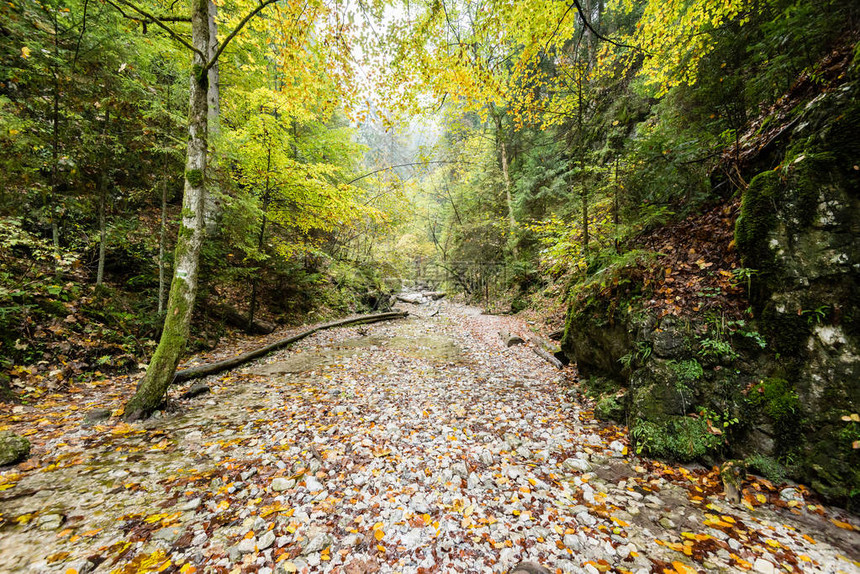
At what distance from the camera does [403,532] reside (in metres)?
2.80

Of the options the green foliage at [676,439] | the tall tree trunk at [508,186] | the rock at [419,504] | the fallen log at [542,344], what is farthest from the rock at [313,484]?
the tall tree trunk at [508,186]

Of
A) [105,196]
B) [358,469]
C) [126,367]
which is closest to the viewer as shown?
[358,469]

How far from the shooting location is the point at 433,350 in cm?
962

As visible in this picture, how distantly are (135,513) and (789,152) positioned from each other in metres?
8.54

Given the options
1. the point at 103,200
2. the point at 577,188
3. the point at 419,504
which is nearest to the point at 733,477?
the point at 419,504

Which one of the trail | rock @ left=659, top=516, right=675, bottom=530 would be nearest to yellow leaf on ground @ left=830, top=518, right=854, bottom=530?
the trail

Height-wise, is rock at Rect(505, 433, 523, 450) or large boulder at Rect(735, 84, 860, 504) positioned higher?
large boulder at Rect(735, 84, 860, 504)

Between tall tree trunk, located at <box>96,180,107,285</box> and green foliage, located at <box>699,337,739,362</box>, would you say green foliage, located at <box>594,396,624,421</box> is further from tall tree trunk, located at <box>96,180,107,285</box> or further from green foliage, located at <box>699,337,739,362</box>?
tall tree trunk, located at <box>96,180,107,285</box>

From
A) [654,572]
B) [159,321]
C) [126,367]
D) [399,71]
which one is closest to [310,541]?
[654,572]

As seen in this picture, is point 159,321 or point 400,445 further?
point 159,321

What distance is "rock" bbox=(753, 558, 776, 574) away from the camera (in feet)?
7.54

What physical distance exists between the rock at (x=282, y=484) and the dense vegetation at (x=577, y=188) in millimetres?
4536

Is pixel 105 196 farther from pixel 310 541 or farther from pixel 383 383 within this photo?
pixel 310 541

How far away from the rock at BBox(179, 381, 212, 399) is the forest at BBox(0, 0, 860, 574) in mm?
44
